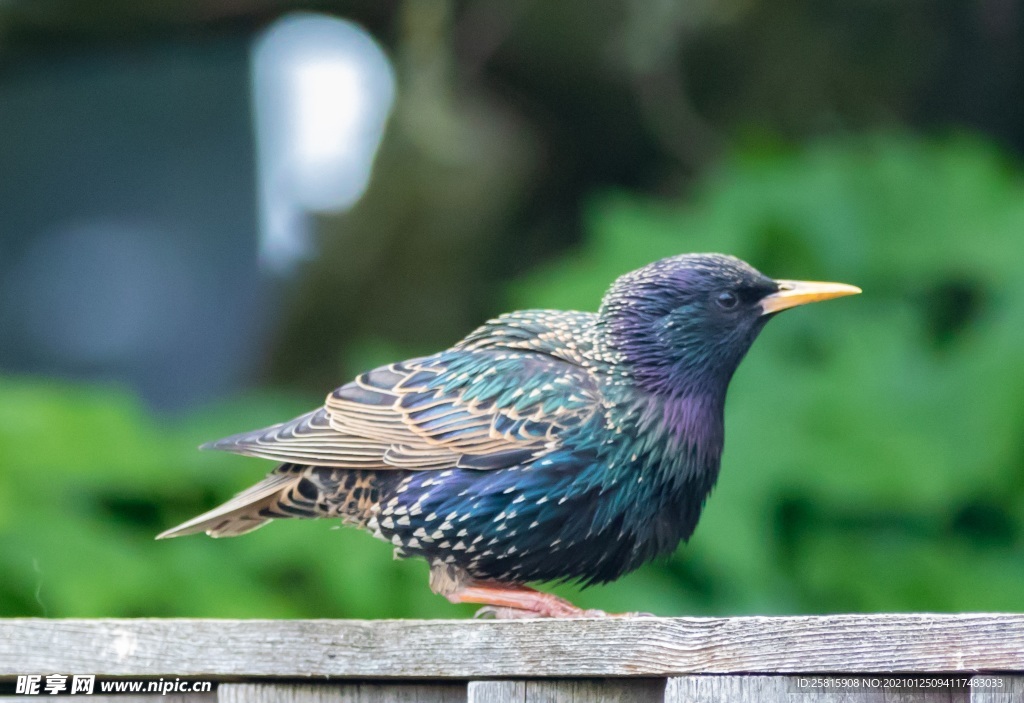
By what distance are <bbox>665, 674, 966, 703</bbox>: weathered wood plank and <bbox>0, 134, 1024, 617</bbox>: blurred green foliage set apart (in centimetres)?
169

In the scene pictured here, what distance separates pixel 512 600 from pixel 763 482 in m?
1.52

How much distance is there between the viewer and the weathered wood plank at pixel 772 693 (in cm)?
191

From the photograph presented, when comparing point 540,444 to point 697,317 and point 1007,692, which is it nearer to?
point 697,317

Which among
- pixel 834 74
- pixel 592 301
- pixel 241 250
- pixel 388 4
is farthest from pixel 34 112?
pixel 834 74

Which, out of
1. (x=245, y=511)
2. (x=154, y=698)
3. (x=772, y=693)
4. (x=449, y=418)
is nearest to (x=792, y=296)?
(x=449, y=418)

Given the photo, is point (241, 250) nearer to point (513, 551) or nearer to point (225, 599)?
point (225, 599)

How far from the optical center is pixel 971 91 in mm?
5566

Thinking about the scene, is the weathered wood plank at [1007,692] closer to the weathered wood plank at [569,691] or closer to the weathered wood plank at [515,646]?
the weathered wood plank at [515,646]

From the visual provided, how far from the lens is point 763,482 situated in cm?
379

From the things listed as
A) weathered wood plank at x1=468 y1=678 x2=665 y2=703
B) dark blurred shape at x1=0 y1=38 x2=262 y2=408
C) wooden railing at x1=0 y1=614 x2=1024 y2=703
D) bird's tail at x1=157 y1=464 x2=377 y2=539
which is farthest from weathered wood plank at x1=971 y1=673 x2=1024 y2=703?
dark blurred shape at x1=0 y1=38 x2=262 y2=408

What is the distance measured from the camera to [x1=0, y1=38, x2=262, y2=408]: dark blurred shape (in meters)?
5.91

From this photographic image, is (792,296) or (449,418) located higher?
(792,296)

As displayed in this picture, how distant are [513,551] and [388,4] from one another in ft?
12.7

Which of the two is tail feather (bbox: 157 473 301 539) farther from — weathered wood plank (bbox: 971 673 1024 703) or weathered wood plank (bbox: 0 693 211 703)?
weathered wood plank (bbox: 971 673 1024 703)
